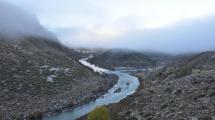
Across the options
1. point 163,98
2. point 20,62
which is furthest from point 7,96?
point 163,98

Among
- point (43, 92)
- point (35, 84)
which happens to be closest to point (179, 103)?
point (43, 92)

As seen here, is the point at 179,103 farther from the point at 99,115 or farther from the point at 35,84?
the point at 35,84

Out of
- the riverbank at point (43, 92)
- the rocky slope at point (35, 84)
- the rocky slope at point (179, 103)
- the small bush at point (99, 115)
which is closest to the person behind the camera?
the rocky slope at point (179, 103)

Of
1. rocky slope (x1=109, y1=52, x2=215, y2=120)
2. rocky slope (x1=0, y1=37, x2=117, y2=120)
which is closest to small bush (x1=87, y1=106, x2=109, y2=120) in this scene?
rocky slope (x1=109, y1=52, x2=215, y2=120)

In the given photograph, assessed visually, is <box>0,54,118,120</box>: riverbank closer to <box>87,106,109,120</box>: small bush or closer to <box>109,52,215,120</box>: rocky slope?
<box>109,52,215,120</box>: rocky slope

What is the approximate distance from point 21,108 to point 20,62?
174 ft

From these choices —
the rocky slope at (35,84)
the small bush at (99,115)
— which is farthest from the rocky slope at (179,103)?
the rocky slope at (35,84)

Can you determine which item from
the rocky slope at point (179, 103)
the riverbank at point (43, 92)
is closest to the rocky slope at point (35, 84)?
the riverbank at point (43, 92)

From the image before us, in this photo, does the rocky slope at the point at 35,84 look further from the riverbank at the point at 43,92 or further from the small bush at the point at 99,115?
the small bush at the point at 99,115

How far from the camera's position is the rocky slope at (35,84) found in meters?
118

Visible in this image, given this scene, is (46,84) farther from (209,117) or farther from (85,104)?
(209,117)

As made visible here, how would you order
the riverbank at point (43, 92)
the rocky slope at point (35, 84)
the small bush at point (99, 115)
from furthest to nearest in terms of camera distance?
the rocky slope at point (35, 84)
the riverbank at point (43, 92)
the small bush at point (99, 115)

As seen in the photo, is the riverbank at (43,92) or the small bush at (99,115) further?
the riverbank at (43,92)

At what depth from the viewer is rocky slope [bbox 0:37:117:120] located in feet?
386
